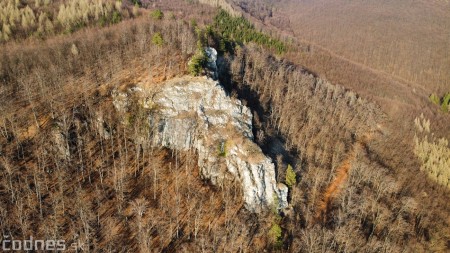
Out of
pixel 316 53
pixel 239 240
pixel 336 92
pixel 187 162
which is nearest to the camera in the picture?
pixel 239 240

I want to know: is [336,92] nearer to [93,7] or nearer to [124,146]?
[124,146]

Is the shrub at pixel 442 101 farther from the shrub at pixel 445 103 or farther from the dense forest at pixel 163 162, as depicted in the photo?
the dense forest at pixel 163 162

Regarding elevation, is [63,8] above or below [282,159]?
above

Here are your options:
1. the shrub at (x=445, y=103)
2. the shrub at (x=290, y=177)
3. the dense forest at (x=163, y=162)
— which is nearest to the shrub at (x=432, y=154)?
the dense forest at (x=163, y=162)

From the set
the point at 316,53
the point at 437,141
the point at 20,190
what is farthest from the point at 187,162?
the point at 316,53

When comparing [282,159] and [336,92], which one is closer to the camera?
[282,159]
